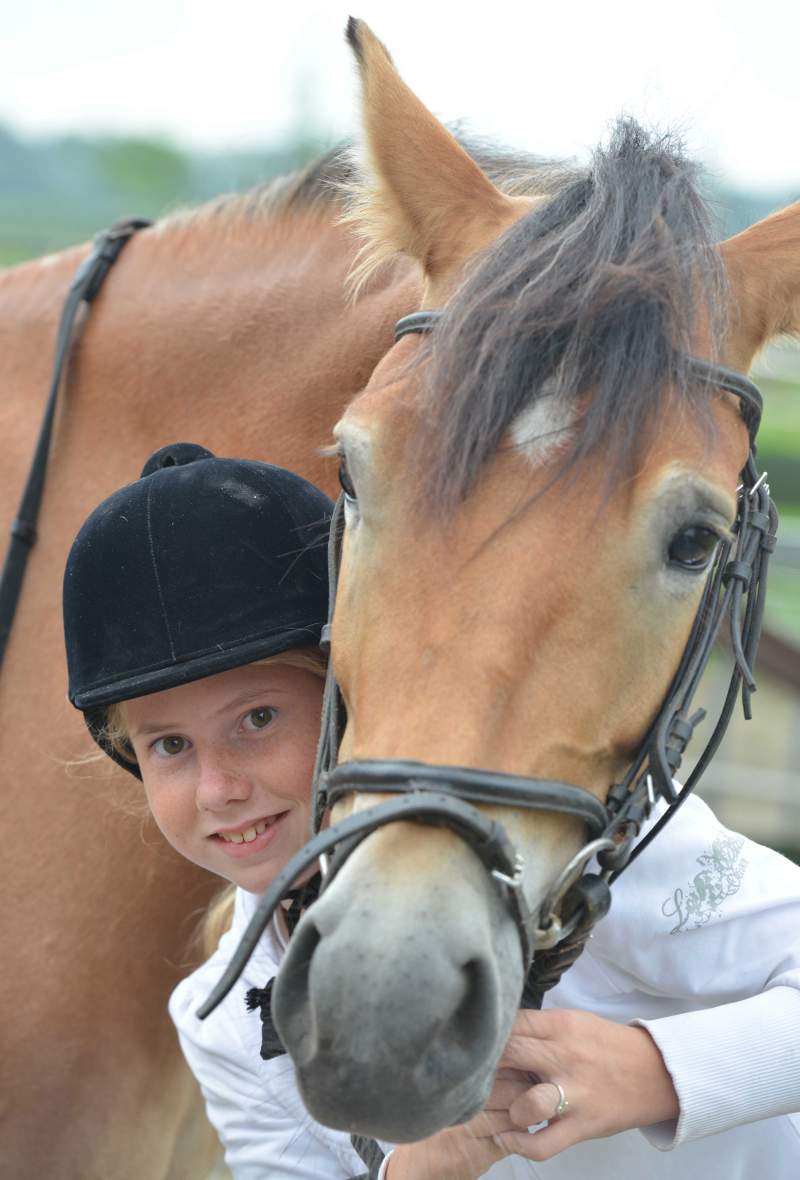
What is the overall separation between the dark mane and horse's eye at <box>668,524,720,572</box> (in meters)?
0.11

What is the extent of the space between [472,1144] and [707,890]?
0.43 metres

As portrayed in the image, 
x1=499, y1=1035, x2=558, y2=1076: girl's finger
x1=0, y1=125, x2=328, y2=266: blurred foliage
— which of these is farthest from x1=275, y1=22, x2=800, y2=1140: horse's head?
x1=0, y1=125, x2=328, y2=266: blurred foliage

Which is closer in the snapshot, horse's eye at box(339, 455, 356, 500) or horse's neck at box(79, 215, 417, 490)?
horse's eye at box(339, 455, 356, 500)

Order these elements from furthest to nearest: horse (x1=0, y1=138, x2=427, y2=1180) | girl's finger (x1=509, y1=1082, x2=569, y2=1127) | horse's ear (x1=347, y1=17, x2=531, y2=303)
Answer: horse (x1=0, y1=138, x2=427, y2=1180)
horse's ear (x1=347, y1=17, x2=531, y2=303)
girl's finger (x1=509, y1=1082, x2=569, y2=1127)

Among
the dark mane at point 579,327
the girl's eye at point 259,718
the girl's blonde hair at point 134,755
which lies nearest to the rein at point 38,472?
the girl's blonde hair at point 134,755

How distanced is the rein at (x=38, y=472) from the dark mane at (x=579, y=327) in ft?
3.80

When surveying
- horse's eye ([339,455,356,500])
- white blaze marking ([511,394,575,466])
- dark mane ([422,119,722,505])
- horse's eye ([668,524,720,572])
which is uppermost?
dark mane ([422,119,722,505])

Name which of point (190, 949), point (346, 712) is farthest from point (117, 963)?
point (346, 712)

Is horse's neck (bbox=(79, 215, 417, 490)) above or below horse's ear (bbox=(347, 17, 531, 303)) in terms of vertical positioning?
below

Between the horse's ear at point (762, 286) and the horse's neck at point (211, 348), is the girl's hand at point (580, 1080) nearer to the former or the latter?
the horse's ear at point (762, 286)

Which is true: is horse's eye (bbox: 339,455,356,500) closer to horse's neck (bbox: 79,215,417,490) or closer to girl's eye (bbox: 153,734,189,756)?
girl's eye (bbox: 153,734,189,756)

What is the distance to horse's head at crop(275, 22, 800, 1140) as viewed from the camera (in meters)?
1.14

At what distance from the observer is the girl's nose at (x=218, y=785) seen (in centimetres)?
169

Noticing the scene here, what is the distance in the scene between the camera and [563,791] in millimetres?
1280
